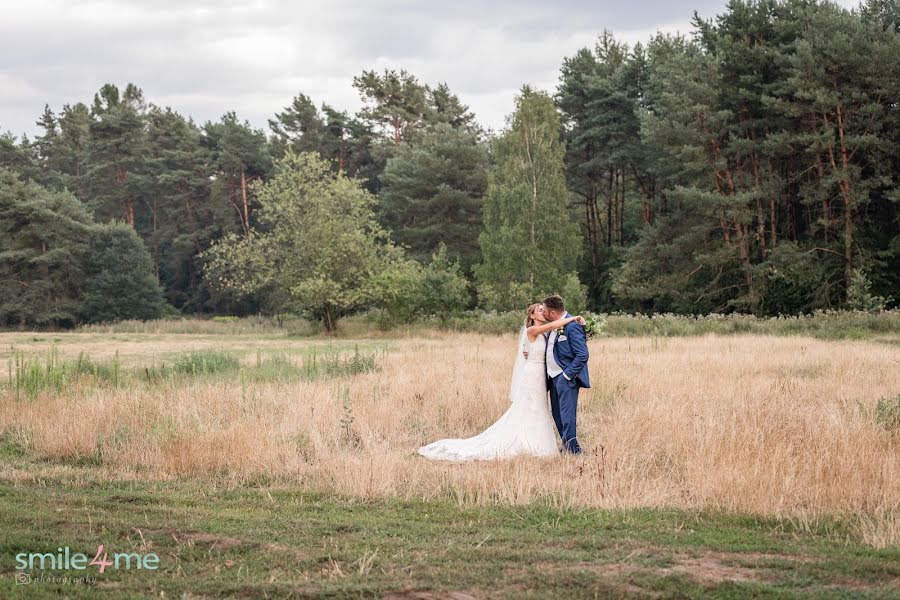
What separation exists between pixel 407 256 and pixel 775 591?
2014 inches

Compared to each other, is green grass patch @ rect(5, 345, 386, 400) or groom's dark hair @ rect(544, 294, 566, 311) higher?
groom's dark hair @ rect(544, 294, 566, 311)

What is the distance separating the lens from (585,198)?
61.0 m

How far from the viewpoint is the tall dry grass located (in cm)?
827

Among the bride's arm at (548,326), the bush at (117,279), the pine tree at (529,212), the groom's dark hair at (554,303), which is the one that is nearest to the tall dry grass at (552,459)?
the bride's arm at (548,326)

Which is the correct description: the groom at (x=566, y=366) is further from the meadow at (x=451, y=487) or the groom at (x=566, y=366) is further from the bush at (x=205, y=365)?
the bush at (x=205, y=365)

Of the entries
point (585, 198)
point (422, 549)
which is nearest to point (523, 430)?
point (422, 549)

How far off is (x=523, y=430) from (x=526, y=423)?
0.32ft

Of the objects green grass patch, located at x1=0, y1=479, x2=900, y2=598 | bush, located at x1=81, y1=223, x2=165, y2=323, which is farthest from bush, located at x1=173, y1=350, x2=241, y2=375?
bush, located at x1=81, y1=223, x2=165, y2=323

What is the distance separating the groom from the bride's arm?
7 cm

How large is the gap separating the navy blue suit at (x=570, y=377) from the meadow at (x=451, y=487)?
426mm

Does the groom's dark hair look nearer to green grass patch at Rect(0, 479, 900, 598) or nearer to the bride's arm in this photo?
the bride's arm

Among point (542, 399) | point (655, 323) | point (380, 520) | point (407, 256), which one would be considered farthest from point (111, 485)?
point (407, 256)

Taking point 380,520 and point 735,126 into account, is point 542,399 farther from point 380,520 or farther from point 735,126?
point 735,126

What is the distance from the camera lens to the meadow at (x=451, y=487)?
5777 millimetres
